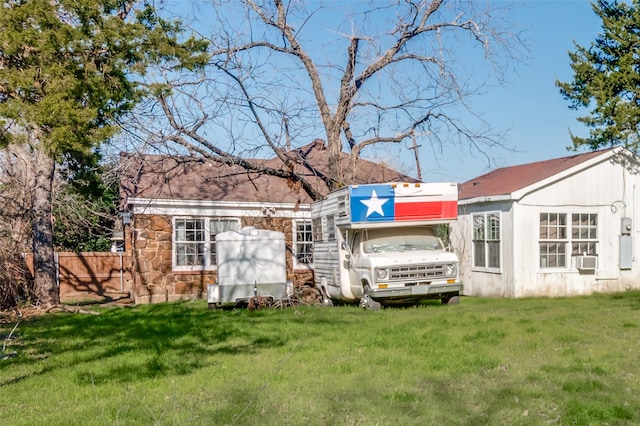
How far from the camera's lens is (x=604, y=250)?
1831cm

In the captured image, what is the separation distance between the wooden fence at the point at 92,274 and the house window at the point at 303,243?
6.89 m

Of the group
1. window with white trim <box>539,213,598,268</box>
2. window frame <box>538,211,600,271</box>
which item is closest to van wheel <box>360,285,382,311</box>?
window frame <box>538,211,600,271</box>

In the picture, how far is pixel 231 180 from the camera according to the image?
2241 centimetres

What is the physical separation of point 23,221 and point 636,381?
18343 mm

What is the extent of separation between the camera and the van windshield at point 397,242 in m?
15.2

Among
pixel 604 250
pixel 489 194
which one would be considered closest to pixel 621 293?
pixel 604 250

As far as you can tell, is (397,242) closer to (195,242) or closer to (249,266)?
(249,266)

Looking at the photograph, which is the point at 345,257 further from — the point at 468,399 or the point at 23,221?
the point at 23,221

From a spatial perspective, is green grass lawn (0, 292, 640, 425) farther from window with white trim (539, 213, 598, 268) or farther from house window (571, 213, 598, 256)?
house window (571, 213, 598, 256)

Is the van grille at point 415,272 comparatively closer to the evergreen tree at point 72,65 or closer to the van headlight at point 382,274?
the van headlight at point 382,274

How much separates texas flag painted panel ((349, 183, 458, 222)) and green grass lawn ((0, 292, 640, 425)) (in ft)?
8.21

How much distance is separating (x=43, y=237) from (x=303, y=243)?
813 cm

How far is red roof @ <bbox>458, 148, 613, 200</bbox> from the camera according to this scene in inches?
709

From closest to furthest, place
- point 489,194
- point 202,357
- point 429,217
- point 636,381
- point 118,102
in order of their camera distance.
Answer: point 636,381, point 202,357, point 118,102, point 429,217, point 489,194
